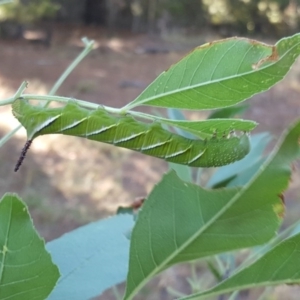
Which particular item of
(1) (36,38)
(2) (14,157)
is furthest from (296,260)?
(1) (36,38)

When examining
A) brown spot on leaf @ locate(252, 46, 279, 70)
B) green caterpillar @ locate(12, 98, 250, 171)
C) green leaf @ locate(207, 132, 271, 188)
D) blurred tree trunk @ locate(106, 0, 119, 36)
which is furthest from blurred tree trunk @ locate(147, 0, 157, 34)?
brown spot on leaf @ locate(252, 46, 279, 70)

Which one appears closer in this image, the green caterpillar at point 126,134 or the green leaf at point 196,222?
the green leaf at point 196,222

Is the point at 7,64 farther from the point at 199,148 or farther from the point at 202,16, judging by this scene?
the point at 199,148

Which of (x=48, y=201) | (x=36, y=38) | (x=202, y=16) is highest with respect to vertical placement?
(x=202, y=16)

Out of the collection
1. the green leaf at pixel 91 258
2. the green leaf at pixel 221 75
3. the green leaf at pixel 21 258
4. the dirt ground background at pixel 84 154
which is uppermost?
the green leaf at pixel 221 75

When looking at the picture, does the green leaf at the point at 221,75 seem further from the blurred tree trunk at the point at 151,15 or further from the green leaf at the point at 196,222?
the blurred tree trunk at the point at 151,15

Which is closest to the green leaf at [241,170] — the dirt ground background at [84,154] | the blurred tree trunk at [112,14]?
A: the dirt ground background at [84,154]
